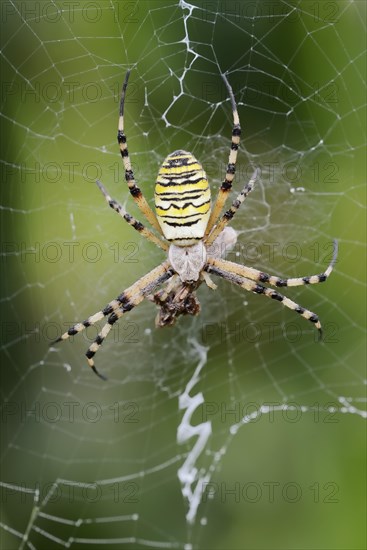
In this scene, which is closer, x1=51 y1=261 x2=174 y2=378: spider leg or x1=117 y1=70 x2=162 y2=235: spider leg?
x1=117 y1=70 x2=162 y2=235: spider leg

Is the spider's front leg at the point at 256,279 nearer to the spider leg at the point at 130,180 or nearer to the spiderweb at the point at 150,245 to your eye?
the spiderweb at the point at 150,245

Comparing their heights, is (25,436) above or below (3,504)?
above

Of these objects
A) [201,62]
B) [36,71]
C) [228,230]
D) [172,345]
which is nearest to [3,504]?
[172,345]

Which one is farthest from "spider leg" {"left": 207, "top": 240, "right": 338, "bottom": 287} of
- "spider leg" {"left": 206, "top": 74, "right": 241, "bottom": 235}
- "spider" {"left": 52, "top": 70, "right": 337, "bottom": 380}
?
"spider leg" {"left": 206, "top": 74, "right": 241, "bottom": 235}

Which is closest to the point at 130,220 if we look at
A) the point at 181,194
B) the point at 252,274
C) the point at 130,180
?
the point at 130,180

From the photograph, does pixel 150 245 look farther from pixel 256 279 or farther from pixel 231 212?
pixel 231 212

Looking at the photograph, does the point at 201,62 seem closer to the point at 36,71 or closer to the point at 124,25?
the point at 124,25

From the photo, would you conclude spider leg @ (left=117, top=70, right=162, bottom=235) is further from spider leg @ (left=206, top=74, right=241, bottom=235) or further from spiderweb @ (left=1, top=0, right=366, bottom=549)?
spider leg @ (left=206, top=74, right=241, bottom=235)

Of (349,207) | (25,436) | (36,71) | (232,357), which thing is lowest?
(25,436)
